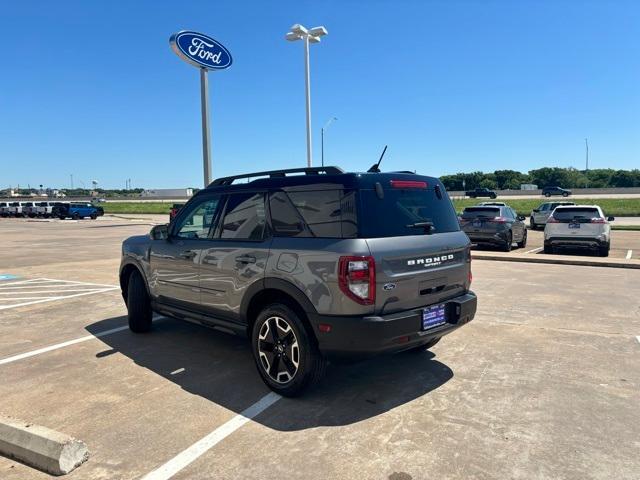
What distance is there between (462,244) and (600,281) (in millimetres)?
6392

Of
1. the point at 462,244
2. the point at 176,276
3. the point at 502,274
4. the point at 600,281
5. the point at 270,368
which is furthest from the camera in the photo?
the point at 502,274

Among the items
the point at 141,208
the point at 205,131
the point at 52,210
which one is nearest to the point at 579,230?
the point at 205,131

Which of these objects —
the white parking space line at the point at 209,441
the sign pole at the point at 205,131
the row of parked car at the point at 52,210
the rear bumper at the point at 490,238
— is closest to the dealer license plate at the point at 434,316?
the white parking space line at the point at 209,441

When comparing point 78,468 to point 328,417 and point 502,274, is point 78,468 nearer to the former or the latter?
point 328,417

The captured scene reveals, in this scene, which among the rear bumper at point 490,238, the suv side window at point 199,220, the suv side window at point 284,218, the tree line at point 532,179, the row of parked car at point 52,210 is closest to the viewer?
the suv side window at point 284,218

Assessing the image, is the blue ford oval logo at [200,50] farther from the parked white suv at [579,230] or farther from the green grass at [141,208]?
the green grass at [141,208]

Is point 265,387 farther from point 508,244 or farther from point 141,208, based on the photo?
point 141,208

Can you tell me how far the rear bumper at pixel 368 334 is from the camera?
3504 mm

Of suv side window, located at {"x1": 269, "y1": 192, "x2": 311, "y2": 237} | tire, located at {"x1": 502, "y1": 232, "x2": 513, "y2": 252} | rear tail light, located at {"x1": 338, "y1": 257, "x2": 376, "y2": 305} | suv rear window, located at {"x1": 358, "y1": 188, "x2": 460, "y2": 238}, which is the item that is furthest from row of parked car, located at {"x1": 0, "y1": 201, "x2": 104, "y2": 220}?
rear tail light, located at {"x1": 338, "y1": 257, "x2": 376, "y2": 305}

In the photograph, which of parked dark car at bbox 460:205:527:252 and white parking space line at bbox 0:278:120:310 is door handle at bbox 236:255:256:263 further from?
parked dark car at bbox 460:205:527:252

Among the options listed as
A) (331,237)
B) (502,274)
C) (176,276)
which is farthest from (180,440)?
(502,274)

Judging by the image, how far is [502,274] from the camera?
1027 centimetres

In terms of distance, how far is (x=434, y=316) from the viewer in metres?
3.98

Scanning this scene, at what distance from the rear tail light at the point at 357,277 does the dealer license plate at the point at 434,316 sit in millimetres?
622
